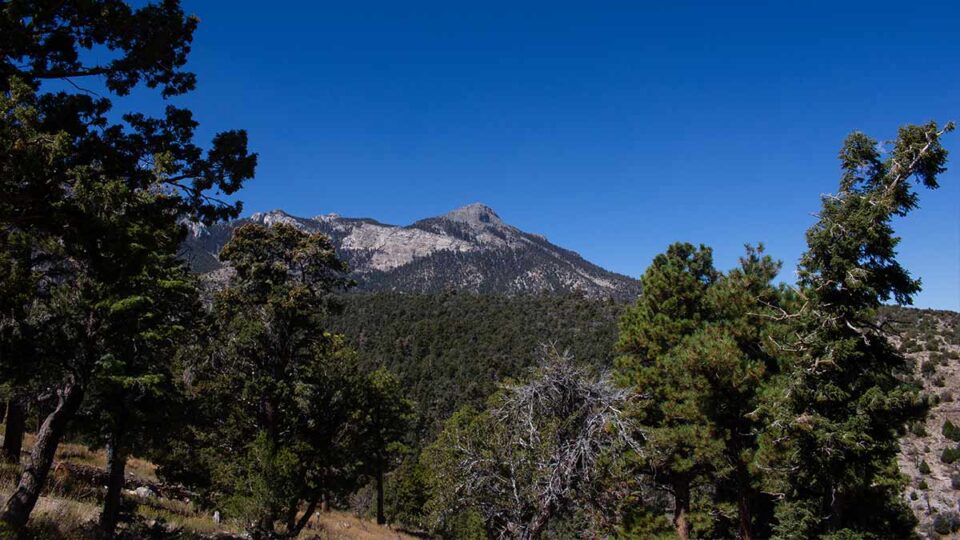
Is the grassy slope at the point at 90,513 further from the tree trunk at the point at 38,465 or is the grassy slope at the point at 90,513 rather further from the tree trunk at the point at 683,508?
the tree trunk at the point at 683,508

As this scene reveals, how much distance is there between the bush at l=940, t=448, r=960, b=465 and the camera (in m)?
32.0

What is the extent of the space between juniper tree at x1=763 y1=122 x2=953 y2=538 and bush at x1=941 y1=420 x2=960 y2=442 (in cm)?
3198

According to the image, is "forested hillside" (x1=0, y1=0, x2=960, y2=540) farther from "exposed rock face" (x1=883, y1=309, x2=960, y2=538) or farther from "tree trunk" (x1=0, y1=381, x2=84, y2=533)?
"exposed rock face" (x1=883, y1=309, x2=960, y2=538)

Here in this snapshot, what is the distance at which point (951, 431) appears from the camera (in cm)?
3453

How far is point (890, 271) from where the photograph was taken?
1109 cm

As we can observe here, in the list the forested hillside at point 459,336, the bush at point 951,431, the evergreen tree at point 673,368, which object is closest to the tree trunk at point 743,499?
the evergreen tree at point 673,368

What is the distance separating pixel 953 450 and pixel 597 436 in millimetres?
37597

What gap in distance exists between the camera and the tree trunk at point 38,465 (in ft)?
26.2

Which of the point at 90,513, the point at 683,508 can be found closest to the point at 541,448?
the point at 683,508

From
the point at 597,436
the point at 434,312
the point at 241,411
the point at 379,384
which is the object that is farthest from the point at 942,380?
the point at 434,312

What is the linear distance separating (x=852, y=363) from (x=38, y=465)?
53.6 ft

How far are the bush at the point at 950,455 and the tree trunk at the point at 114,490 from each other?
1711 inches

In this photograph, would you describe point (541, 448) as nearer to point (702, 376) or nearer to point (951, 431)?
point (702, 376)

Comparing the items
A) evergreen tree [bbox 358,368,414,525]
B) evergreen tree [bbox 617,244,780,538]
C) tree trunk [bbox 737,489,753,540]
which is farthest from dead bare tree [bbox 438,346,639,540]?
evergreen tree [bbox 358,368,414,525]
